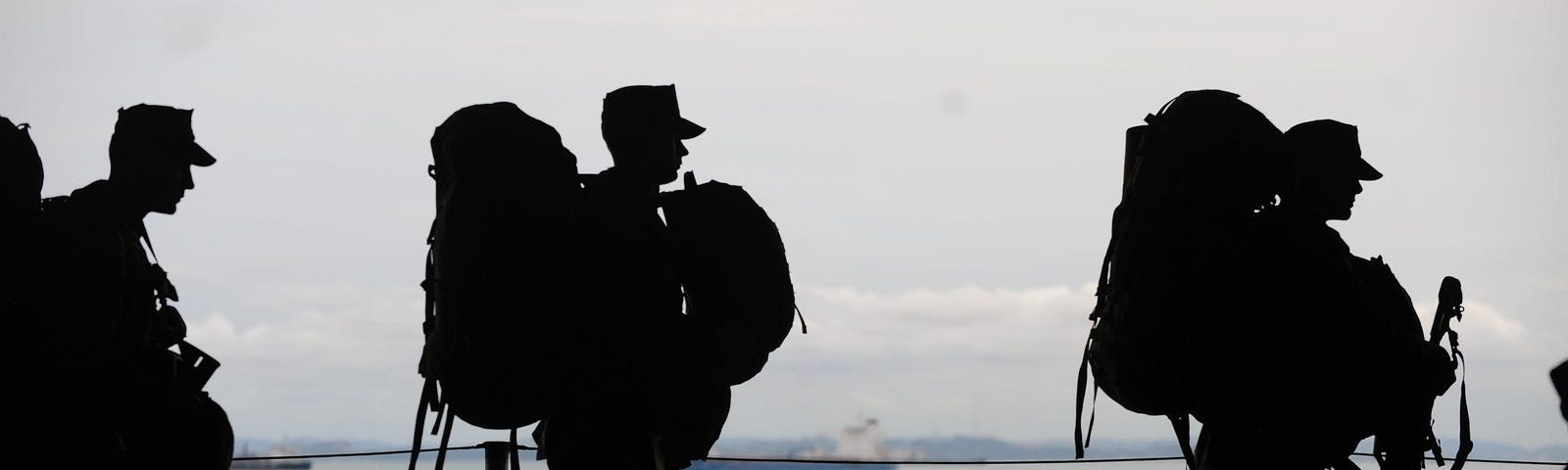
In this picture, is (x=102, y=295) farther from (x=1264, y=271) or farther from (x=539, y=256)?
(x=1264, y=271)

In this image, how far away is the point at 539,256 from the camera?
16.9 ft

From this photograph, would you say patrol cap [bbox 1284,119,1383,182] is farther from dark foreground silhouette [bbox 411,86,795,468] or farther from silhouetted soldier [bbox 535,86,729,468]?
silhouetted soldier [bbox 535,86,729,468]

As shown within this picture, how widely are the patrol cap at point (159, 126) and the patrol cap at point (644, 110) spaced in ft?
5.41

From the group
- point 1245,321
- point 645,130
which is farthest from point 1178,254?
point 645,130

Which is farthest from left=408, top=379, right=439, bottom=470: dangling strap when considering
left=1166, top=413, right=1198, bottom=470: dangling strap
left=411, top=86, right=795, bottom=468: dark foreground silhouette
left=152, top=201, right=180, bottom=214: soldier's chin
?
left=1166, top=413, right=1198, bottom=470: dangling strap

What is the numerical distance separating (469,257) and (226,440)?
1481 millimetres

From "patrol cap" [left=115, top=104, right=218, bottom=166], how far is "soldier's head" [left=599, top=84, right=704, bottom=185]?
5.41 feet

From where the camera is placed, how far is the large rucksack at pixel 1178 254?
5879 mm

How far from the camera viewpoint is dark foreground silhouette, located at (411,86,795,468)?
200 inches

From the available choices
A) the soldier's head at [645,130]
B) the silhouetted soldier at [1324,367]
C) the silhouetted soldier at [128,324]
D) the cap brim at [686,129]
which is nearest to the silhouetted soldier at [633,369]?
the soldier's head at [645,130]

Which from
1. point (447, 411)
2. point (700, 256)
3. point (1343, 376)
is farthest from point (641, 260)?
point (1343, 376)

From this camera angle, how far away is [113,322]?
5.32m

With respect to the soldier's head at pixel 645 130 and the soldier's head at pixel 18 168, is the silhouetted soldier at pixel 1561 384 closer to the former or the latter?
the soldier's head at pixel 645 130

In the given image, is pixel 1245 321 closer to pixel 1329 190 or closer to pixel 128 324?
pixel 1329 190
